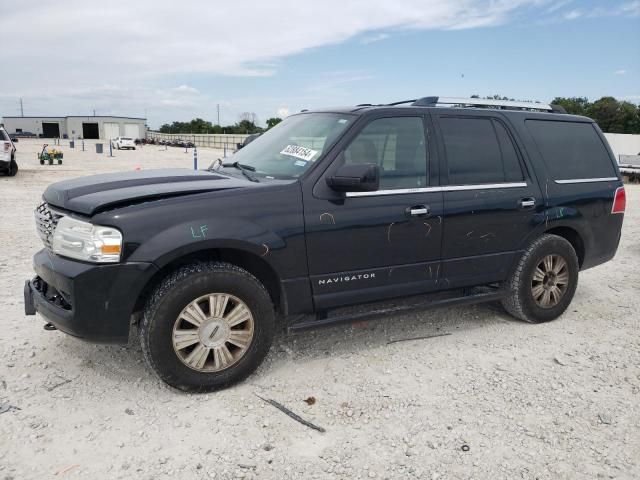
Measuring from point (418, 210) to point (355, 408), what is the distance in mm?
1498

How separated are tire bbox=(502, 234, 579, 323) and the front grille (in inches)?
141

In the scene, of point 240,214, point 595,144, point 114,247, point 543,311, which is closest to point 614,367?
point 543,311

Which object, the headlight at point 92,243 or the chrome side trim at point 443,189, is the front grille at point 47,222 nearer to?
the headlight at point 92,243

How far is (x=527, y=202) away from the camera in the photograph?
4586 mm

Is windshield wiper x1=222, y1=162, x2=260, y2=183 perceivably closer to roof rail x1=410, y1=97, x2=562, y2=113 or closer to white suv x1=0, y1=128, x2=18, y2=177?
roof rail x1=410, y1=97, x2=562, y2=113

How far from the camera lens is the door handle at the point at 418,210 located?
3.98 m

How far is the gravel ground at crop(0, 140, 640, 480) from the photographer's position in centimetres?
283

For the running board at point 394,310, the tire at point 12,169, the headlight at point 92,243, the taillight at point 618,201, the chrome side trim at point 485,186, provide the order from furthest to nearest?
the tire at point 12,169
the taillight at point 618,201
the chrome side trim at point 485,186
the running board at point 394,310
the headlight at point 92,243

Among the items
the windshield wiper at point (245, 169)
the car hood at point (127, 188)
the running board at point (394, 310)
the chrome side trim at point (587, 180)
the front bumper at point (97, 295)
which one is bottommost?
the running board at point (394, 310)

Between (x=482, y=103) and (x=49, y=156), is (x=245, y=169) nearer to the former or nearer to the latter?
(x=482, y=103)

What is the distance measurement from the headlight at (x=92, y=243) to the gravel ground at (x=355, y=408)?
955mm

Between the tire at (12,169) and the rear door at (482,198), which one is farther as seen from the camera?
the tire at (12,169)

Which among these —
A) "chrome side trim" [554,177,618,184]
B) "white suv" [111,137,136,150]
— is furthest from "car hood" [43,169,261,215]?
"white suv" [111,137,136,150]

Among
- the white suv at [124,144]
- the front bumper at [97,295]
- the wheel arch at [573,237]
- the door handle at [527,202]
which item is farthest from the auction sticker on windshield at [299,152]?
the white suv at [124,144]
